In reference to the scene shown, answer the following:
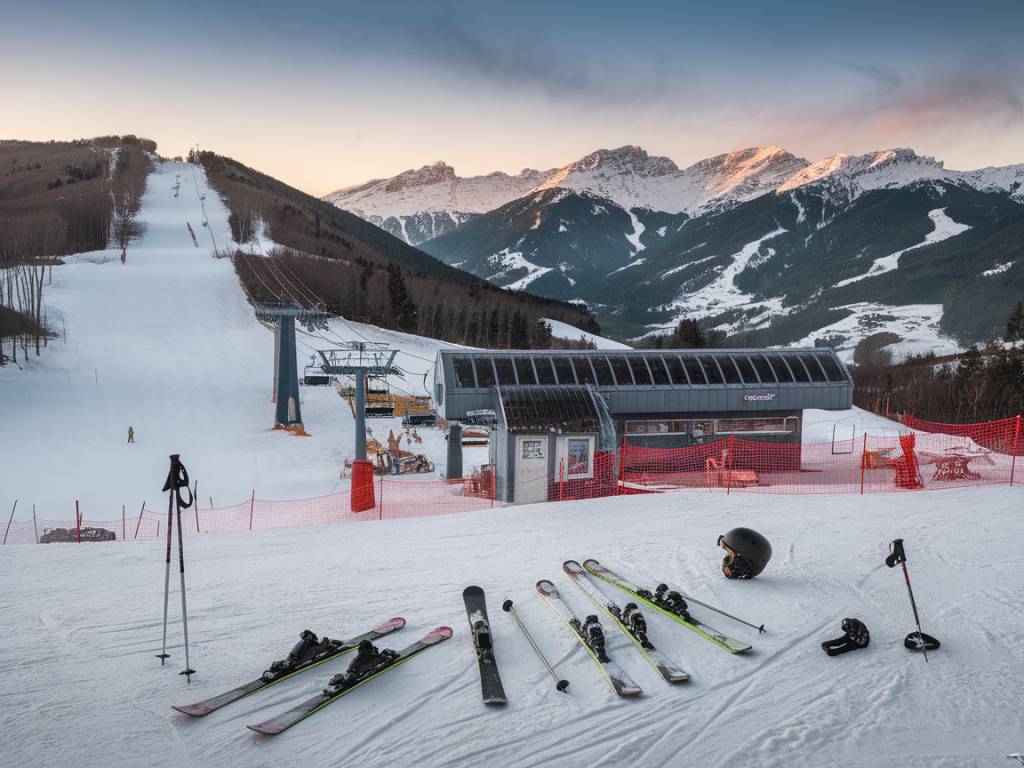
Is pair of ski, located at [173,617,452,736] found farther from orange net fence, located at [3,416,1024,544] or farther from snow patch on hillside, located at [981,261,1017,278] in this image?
snow patch on hillside, located at [981,261,1017,278]

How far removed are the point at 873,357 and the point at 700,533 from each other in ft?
414

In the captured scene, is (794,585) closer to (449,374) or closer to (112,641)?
(112,641)

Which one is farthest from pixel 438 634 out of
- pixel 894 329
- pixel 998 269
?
pixel 998 269

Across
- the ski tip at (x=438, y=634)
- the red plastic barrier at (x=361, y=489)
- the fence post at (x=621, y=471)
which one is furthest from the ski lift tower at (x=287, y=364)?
the ski tip at (x=438, y=634)

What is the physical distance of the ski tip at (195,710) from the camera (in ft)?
18.2

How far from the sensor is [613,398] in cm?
1970

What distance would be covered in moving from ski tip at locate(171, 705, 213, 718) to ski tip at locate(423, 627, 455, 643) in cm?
210

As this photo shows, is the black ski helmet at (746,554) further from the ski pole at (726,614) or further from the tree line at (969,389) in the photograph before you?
the tree line at (969,389)

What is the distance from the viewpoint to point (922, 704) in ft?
18.6

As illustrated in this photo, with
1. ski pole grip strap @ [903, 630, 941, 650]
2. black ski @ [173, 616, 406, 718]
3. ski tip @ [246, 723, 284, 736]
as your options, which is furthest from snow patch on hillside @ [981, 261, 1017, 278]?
ski tip @ [246, 723, 284, 736]

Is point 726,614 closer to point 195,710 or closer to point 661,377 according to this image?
point 195,710

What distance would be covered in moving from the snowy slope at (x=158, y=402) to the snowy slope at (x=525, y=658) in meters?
11.4

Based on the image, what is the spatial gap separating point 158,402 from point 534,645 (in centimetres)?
3089

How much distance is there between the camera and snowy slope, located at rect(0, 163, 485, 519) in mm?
21656
